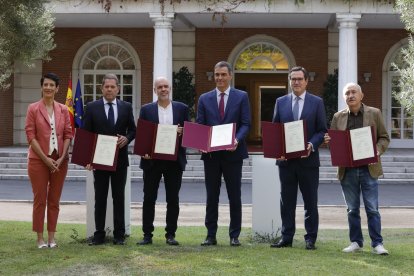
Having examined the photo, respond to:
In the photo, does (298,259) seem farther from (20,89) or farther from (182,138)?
(20,89)

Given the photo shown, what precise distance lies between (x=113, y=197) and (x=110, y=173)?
0.27m

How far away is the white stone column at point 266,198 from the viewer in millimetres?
9219

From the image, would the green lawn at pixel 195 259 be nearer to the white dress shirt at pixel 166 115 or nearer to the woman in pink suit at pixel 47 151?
the woman in pink suit at pixel 47 151

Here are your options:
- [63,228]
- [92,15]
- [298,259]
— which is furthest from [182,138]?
[92,15]

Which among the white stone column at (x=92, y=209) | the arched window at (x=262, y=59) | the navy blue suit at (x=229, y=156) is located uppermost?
the arched window at (x=262, y=59)

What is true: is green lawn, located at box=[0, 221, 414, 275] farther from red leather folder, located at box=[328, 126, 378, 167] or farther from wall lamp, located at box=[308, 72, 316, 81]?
wall lamp, located at box=[308, 72, 316, 81]

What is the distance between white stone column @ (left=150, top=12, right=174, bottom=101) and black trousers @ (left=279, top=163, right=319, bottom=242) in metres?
14.5

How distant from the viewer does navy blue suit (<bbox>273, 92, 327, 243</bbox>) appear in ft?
27.3

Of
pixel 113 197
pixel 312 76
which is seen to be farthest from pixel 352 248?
pixel 312 76

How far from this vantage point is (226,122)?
27.7 ft

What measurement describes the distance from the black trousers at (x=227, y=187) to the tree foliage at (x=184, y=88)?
1749 cm

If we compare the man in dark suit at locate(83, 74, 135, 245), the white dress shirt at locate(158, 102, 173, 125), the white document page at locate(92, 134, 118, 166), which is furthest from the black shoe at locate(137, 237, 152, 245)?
the white dress shirt at locate(158, 102, 173, 125)

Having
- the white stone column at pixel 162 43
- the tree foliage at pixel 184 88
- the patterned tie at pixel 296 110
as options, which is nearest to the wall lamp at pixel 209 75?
the tree foliage at pixel 184 88

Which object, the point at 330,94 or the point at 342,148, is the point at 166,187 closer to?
the point at 342,148
